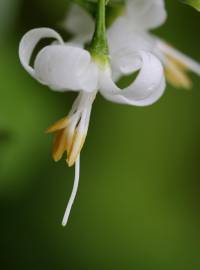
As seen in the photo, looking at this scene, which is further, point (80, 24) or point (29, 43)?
point (80, 24)

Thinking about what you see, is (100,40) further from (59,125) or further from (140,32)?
(140,32)

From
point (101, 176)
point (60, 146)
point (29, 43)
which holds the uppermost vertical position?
point (29, 43)

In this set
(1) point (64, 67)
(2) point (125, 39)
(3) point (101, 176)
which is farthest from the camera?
(3) point (101, 176)

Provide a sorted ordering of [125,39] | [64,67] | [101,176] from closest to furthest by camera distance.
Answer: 1. [64,67]
2. [125,39]
3. [101,176]

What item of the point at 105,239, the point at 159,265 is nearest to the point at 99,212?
the point at 105,239

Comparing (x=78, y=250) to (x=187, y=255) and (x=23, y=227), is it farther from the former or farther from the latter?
(x=187, y=255)

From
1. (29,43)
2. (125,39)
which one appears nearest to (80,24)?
(125,39)

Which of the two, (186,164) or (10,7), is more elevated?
(10,7)
